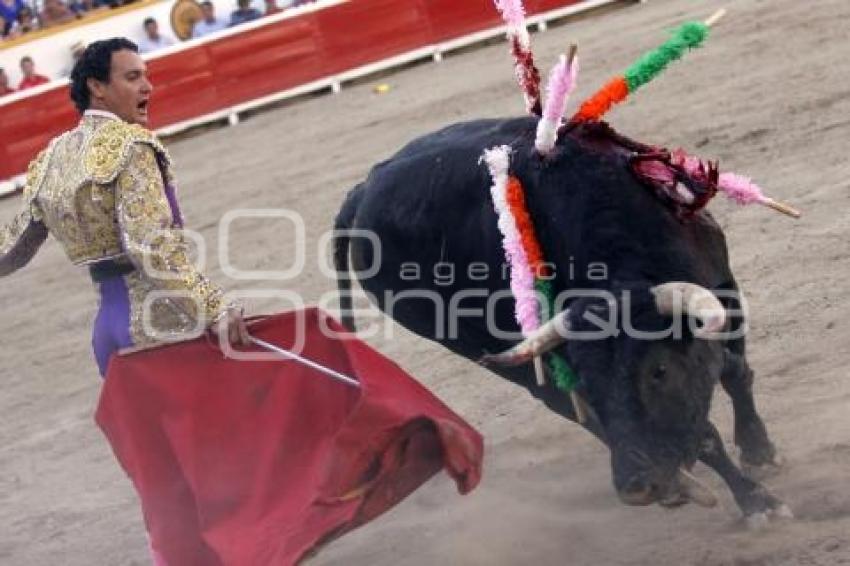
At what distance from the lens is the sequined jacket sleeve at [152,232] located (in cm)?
369

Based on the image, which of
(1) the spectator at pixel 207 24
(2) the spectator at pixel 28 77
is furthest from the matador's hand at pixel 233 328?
(1) the spectator at pixel 207 24

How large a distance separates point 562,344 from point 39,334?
437 centimetres

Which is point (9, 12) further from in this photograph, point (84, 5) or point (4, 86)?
point (4, 86)

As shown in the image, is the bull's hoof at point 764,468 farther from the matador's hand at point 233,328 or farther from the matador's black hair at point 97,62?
the matador's black hair at point 97,62

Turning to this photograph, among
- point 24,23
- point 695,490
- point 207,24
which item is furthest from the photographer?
point 24,23

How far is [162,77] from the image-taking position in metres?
12.2

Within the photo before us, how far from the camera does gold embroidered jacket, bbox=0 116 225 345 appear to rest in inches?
145

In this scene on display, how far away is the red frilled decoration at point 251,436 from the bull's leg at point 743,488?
562 millimetres

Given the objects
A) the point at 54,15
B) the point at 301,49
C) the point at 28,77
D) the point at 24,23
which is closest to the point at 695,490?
the point at 301,49

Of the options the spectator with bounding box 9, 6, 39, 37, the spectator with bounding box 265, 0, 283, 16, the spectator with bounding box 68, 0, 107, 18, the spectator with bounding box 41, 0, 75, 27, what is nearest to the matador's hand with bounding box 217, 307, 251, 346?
the spectator with bounding box 265, 0, 283, 16

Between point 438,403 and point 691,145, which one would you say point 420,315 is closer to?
point 438,403

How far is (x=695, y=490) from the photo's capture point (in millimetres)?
3664

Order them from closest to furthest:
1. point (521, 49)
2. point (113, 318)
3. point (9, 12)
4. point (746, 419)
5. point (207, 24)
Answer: point (113, 318) < point (521, 49) < point (746, 419) < point (207, 24) < point (9, 12)

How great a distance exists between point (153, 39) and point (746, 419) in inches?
369
